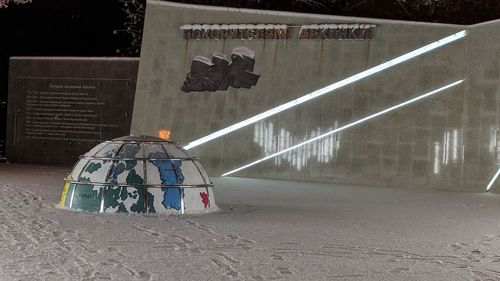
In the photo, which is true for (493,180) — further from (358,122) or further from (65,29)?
(65,29)

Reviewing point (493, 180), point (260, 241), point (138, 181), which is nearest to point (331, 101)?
point (493, 180)

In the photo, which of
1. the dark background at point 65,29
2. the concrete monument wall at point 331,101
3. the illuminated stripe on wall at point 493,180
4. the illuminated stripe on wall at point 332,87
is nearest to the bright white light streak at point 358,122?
the concrete monument wall at point 331,101

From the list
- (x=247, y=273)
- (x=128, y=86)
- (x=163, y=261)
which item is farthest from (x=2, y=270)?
(x=128, y=86)

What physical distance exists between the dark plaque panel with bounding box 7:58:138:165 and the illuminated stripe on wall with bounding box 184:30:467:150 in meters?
3.75

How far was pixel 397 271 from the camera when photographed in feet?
22.1

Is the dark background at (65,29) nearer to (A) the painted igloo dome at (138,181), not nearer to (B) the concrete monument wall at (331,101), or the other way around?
(B) the concrete monument wall at (331,101)

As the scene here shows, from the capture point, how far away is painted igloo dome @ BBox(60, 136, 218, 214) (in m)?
10.4

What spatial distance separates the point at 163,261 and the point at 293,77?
38.3 ft

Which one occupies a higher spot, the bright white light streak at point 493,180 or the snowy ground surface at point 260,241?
the bright white light streak at point 493,180

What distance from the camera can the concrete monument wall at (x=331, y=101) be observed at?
16.3 m

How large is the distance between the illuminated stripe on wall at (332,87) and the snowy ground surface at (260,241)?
480 centimetres

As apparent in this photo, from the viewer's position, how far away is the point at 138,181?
10.4 meters

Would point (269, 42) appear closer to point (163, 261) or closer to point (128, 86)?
point (128, 86)

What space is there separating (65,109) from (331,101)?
925 centimetres
